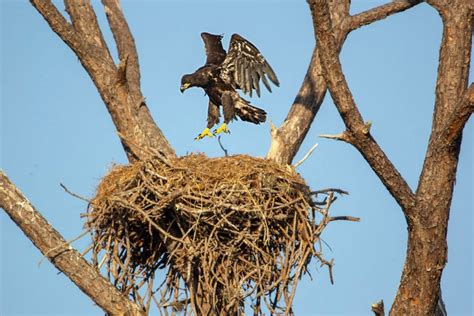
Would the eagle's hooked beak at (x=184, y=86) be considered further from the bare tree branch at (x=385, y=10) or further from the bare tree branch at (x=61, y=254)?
the bare tree branch at (x=61, y=254)

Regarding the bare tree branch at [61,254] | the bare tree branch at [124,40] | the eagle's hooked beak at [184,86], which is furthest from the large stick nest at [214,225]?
the eagle's hooked beak at [184,86]

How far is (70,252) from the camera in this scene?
7586mm

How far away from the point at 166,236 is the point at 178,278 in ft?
2.08

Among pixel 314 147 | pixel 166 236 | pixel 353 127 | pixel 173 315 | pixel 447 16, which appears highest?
pixel 447 16

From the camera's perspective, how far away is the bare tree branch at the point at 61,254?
296 inches

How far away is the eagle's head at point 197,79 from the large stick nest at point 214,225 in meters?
2.98

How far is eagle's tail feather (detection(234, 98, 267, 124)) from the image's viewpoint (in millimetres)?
10492

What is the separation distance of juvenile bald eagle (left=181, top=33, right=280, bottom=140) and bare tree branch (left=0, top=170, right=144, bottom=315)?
313 cm

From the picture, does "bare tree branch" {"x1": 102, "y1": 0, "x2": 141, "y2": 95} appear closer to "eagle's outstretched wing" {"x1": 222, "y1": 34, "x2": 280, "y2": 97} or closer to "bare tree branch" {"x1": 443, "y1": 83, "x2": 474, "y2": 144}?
"eagle's outstretched wing" {"x1": 222, "y1": 34, "x2": 280, "y2": 97}

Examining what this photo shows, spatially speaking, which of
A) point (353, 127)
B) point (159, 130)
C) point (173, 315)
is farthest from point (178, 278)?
point (353, 127)

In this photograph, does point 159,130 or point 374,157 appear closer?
point 374,157

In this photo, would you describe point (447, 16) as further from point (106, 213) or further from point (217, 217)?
point (106, 213)

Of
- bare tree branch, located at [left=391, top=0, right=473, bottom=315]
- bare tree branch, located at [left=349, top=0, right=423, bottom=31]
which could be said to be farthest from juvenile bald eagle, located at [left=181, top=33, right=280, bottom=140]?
bare tree branch, located at [left=391, top=0, right=473, bottom=315]

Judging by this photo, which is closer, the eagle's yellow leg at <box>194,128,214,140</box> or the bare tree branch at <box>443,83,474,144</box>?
the bare tree branch at <box>443,83,474,144</box>
